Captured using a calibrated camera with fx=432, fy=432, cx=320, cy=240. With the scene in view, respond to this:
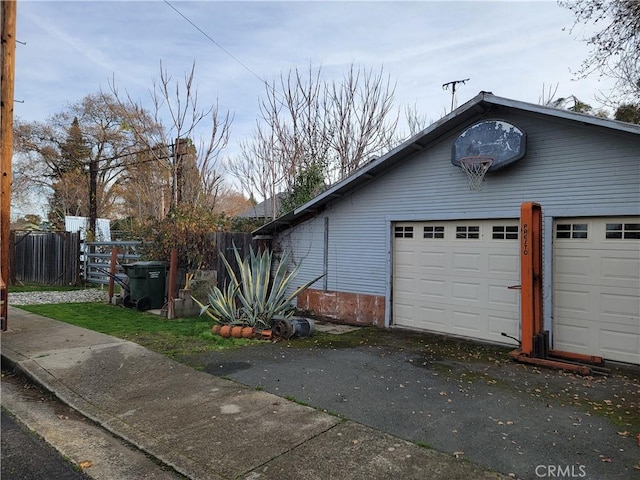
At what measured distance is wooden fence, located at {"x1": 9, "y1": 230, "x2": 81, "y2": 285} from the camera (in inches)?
593

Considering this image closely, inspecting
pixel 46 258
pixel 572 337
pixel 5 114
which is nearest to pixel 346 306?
pixel 572 337

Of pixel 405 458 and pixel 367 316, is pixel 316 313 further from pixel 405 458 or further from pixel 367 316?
pixel 405 458

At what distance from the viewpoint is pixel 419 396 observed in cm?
494

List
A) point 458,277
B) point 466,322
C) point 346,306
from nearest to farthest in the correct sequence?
point 466,322 < point 458,277 < point 346,306

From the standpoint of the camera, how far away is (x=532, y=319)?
6348 millimetres

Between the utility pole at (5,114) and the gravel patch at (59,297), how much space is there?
13.1 ft

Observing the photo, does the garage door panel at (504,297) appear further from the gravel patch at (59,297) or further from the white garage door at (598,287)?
the gravel patch at (59,297)

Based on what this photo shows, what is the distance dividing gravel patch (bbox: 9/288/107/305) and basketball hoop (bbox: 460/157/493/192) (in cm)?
998

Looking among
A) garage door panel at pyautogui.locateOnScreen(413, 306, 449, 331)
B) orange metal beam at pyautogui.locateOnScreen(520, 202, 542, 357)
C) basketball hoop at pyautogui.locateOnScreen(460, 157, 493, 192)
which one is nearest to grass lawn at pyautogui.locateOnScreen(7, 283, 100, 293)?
garage door panel at pyautogui.locateOnScreen(413, 306, 449, 331)

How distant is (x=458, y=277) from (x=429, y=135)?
2769mm

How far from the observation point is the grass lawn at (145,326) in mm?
7206

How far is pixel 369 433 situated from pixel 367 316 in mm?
5573

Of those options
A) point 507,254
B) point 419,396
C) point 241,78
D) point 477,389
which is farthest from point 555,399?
point 241,78

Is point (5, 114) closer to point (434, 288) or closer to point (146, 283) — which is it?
point (146, 283)
